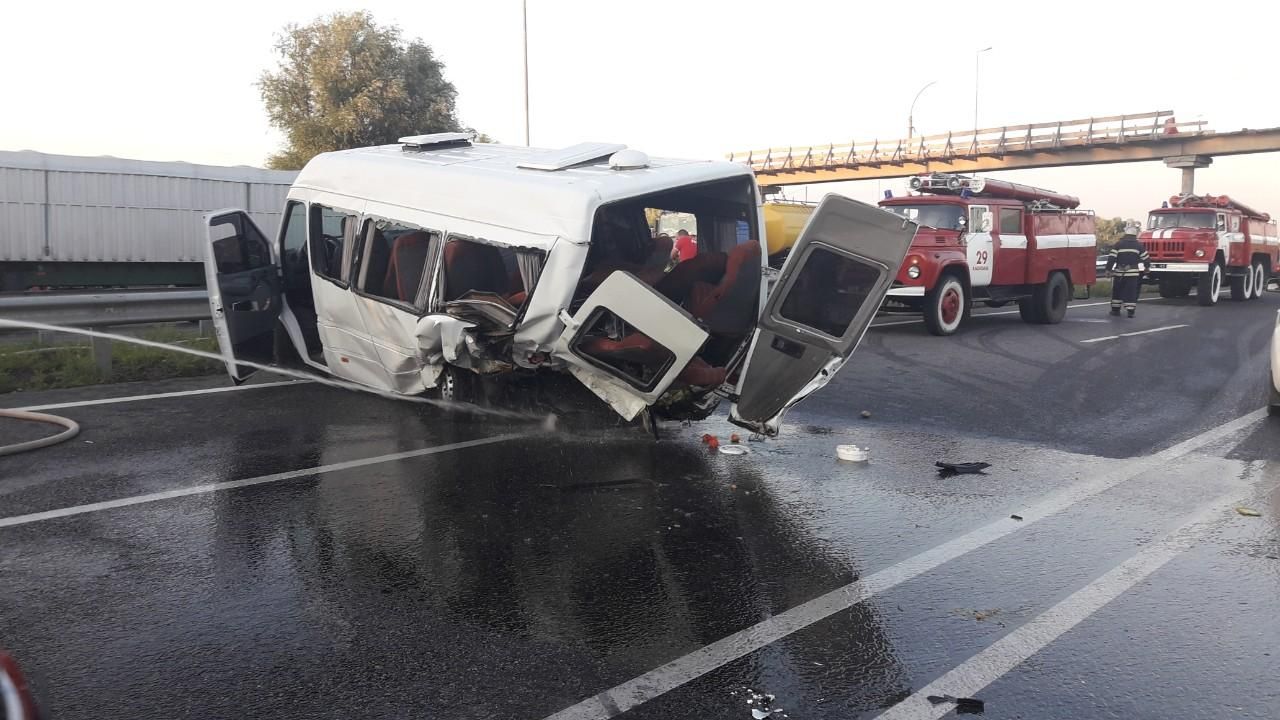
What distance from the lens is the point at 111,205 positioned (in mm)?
23281

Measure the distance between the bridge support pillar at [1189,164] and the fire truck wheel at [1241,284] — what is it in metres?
23.7

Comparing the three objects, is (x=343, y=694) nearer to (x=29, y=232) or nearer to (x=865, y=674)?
(x=865, y=674)

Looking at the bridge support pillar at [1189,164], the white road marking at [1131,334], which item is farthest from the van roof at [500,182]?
the bridge support pillar at [1189,164]

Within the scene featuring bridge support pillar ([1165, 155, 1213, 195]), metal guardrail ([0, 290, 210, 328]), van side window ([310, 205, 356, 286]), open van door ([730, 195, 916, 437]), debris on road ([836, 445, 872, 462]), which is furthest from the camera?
bridge support pillar ([1165, 155, 1213, 195])

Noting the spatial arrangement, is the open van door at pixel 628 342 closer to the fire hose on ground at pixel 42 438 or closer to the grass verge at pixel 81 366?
the fire hose on ground at pixel 42 438

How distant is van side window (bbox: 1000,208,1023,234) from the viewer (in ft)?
54.0

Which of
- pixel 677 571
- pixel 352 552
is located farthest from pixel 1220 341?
pixel 352 552

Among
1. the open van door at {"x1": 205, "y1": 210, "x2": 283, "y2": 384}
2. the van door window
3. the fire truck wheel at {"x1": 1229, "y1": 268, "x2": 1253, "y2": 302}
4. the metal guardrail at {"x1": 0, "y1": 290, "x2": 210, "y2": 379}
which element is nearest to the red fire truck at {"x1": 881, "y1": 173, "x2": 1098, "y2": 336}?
the van door window

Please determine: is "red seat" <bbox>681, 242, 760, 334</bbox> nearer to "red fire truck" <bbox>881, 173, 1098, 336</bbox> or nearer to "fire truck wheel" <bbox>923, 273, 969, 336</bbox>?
"red fire truck" <bbox>881, 173, 1098, 336</bbox>

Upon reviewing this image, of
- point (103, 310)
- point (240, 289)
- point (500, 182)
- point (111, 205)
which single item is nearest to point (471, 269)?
point (500, 182)

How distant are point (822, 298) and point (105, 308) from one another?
7369 millimetres

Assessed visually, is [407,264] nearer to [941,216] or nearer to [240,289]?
[240,289]

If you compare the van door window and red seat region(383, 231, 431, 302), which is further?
red seat region(383, 231, 431, 302)

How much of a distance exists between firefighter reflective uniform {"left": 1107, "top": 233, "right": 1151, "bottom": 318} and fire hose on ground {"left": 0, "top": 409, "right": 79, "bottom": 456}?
18680 mm
